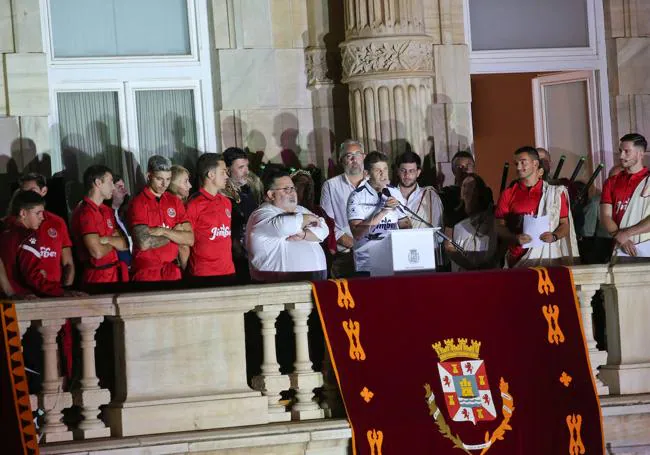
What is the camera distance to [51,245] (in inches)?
433

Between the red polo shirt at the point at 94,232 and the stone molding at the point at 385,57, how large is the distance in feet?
12.4

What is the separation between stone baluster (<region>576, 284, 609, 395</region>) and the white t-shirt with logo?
160cm

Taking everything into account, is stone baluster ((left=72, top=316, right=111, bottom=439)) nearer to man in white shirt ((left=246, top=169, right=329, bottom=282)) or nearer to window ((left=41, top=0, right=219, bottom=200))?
man in white shirt ((left=246, top=169, right=329, bottom=282))

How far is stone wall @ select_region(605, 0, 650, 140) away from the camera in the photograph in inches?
628

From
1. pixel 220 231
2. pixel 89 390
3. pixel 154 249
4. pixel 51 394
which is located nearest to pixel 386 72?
pixel 220 231

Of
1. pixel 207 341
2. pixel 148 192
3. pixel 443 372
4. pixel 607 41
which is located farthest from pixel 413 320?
pixel 607 41

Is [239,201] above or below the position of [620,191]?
above

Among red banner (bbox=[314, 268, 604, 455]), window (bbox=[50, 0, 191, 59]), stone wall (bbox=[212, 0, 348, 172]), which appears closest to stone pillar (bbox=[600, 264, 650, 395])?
red banner (bbox=[314, 268, 604, 455])

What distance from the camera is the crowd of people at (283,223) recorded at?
10984 millimetres

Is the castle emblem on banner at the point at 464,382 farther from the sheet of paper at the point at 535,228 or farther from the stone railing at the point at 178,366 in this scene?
the sheet of paper at the point at 535,228

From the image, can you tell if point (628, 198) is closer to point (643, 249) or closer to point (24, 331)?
point (643, 249)

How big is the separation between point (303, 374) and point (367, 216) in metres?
1.91

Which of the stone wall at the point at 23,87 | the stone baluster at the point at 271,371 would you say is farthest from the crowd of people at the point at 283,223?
the stone wall at the point at 23,87

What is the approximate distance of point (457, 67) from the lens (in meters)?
15.2
